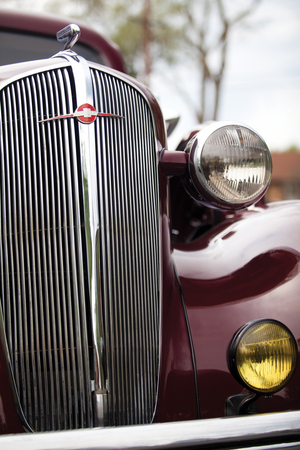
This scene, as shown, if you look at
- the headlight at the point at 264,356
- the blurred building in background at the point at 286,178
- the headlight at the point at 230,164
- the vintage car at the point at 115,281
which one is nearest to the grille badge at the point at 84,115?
the vintage car at the point at 115,281

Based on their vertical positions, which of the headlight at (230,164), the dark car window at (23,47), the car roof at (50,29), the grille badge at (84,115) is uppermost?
the car roof at (50,29)

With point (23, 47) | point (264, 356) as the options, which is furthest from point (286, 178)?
point (264, 356)

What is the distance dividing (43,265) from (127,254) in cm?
26

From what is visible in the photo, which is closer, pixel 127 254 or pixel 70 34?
pixel 127 254

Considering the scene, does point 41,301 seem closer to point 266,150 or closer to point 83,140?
point 83,140

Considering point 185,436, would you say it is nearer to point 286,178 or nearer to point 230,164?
point 230,164

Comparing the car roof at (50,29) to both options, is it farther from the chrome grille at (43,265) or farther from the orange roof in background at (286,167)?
the orange roof in background at (286,167)

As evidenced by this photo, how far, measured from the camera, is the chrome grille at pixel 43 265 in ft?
3.98

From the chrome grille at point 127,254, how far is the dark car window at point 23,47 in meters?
1.48

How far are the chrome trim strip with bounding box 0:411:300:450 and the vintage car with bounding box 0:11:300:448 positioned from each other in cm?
16

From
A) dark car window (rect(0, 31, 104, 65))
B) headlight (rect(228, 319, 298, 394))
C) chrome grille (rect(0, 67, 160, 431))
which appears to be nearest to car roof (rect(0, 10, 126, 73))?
dark car window (rect(0, 31, 104, 65))

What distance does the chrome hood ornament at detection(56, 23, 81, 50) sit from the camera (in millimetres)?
1473

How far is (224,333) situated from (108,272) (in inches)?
16.9

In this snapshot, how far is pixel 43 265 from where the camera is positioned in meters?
1.23
